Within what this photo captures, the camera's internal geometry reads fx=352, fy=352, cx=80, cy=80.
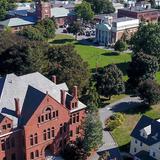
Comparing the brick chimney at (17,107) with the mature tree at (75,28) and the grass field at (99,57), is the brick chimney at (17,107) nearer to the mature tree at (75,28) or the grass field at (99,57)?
the grass field at (99,57)

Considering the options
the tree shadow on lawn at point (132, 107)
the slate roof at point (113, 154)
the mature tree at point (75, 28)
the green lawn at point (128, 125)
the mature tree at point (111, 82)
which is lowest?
the slate roof at point (113, 154)

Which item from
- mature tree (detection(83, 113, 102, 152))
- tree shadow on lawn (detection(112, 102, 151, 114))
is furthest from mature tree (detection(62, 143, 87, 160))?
tree shadow on lawn (detection(112, 102, 151, 114))

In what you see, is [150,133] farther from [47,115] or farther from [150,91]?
[47,115]

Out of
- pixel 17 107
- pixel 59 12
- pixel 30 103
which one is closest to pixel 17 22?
pixel 59 12

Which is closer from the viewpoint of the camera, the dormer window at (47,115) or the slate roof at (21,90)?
the slate roof at (21,90)

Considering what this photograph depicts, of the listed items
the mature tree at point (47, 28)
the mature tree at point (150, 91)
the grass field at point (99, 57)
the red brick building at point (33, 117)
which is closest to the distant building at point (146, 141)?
the red brick building at point (33, 117)

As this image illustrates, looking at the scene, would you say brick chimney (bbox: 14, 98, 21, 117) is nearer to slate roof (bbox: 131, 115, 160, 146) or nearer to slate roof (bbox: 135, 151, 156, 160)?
slate roof (bbox: 131, 115, 160, 146)
